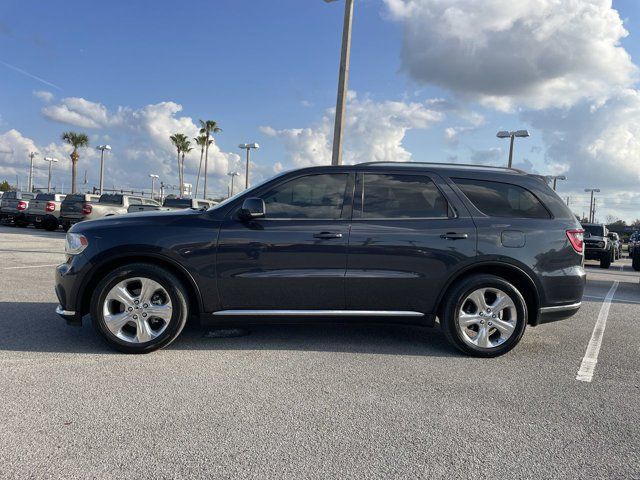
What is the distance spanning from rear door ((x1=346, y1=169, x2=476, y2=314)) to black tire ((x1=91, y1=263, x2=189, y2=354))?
150cm

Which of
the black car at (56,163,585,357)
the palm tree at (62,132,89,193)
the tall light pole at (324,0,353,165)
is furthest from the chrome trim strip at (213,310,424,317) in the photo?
the palm tree at (62,132,89,193)

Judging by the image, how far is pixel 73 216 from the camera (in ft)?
68.6

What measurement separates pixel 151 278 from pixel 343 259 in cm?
170

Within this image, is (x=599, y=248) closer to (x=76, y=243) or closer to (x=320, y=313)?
(x=320, y=313)

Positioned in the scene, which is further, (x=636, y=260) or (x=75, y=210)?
(x=75, y=210)

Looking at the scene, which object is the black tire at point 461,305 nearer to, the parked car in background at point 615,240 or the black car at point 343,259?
the black car at point 343,259

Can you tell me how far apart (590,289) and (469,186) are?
6.85 meters

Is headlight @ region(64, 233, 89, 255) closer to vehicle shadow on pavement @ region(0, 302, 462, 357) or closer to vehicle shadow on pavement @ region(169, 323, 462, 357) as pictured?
vehicle shadow on pavement @ region(0, 302, 462, 357)

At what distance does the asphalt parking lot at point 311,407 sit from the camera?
269 centimetres

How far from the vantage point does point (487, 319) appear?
4.65 metres

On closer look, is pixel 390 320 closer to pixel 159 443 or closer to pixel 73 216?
pixel 159 443

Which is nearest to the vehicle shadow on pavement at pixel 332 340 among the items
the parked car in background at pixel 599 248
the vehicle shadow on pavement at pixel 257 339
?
the vehicle shadow on pavement at pixel 257 339

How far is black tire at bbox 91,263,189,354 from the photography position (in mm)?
4391

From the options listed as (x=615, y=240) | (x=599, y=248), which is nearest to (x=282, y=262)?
(x=599, y=248)
